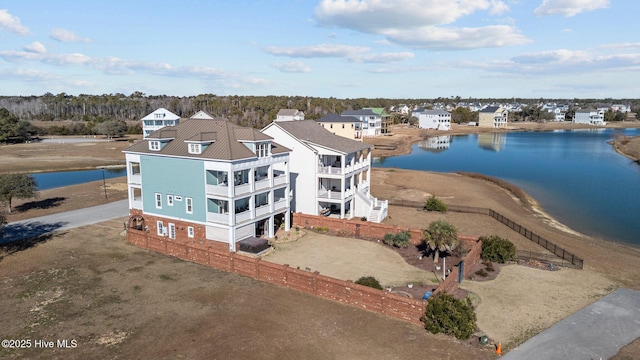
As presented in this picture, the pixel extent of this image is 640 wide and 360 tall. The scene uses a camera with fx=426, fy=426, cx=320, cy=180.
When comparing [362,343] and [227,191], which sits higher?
[227,191]

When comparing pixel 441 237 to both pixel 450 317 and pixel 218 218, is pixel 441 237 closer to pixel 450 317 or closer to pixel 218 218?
pixel 450 317

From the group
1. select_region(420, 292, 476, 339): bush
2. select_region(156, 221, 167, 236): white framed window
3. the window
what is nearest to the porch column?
the window

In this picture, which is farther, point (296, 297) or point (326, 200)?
point (326, 200)

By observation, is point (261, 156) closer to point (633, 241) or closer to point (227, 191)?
point (227, 191)

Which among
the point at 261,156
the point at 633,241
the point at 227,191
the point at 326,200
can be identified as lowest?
the point at 633,241

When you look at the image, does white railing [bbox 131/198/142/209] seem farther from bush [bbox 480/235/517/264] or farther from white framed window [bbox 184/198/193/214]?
bush [bbox 480/235/517/264]

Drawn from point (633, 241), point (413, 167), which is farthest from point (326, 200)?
point (413, 167)

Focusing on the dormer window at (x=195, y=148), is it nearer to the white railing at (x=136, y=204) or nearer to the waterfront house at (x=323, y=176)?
the white railing at (x=136, y=204)
